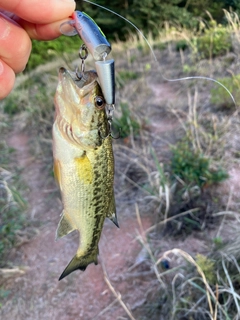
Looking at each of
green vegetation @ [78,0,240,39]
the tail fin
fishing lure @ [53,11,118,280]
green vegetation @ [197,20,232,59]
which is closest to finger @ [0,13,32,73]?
fishing lure @ [53,11,118,280]

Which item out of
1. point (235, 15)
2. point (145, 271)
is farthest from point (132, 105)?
point (145, 271)

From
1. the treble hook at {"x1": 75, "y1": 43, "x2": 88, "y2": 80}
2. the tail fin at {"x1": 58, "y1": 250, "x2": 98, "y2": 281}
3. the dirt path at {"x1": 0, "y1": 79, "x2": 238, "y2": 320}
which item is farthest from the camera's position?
the dirt path at {"x1": 0, "y1": 79, "x2": 238, "y2": 320}

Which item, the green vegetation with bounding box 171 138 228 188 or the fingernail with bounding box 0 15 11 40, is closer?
the fingernail with bounding box 0 15 11 40

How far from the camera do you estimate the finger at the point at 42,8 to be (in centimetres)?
124

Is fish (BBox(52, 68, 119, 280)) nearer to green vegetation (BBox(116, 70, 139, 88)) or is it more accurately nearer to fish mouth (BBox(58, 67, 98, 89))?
fish mouth (BBox(58, 67, 98, 89))

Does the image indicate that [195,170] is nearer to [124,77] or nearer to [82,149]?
[82,149]

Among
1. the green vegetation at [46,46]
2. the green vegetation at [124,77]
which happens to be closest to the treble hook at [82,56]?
the green vegetation at [124,77]

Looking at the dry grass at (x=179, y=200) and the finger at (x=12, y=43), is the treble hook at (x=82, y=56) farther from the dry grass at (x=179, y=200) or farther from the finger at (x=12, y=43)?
the dry grass at (x=179, y=200)

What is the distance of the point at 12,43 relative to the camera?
4.67ft

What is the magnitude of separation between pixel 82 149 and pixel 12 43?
510 mm

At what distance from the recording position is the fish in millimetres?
1194

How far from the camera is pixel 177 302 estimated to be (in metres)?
2.35

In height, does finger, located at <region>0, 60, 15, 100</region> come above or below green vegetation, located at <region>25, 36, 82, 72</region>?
above

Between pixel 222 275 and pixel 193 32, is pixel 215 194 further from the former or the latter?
pixel 193 32
